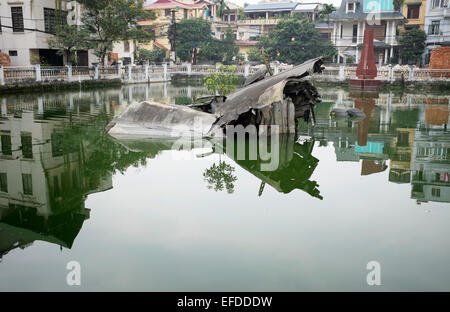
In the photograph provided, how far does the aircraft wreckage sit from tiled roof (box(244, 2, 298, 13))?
1596 inches

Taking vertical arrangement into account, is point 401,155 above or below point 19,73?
below

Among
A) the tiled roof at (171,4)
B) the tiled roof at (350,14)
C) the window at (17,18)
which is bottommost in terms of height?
the window at (17,18)

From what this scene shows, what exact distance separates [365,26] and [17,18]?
96.7 feet

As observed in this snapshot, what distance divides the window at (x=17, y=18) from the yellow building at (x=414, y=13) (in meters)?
31.5

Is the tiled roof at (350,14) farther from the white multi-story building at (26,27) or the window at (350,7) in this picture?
the white multi-story building at (26,27)

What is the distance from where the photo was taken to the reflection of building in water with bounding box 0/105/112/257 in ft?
19.0

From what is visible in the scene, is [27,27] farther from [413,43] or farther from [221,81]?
[413,43]

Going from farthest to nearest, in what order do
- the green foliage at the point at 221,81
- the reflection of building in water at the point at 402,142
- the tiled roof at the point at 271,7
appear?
the tiled roof at the point at 271,7
the green foliage at the point at 221,81
the reflection of building in water at the point at 402,142

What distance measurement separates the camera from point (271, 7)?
50.5 metres

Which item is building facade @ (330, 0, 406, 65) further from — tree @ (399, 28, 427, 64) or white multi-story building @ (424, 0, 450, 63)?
white multi-story building @ (424, 0, 450, 63)

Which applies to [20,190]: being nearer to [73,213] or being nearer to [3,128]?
[73,213]

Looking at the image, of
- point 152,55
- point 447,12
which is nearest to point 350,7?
point 447,12

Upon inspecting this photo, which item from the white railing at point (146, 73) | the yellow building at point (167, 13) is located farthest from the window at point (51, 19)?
the yellow building at point (167, 13)

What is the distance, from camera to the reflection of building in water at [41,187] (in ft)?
19.0
